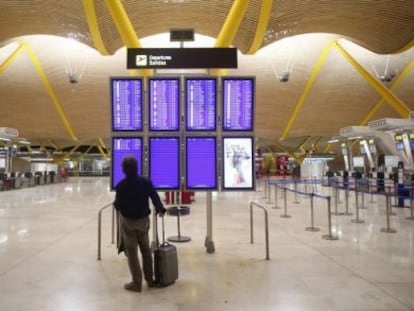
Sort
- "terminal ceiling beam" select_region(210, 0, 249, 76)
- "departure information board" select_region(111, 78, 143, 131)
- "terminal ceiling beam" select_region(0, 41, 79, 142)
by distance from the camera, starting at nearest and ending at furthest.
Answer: "departure information board" select_region(111, 78, 143, 131), "terminal ceiling beam" select_region(210, 0, 249, 76), "terminal ceiling beam" select_region(0, 41, 79, 142)

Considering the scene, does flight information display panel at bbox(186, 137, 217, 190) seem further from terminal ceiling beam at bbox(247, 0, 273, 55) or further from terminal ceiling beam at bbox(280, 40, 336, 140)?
terminal ceiling beam at bbox(280, 40, 336, 140)

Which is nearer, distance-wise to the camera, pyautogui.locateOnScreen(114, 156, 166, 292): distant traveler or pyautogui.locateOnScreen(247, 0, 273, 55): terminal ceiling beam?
pyautogui.locateOnScreen(114, 156, 166, 292): distant traveler

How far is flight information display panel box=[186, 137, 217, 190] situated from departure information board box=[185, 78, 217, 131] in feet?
0.77

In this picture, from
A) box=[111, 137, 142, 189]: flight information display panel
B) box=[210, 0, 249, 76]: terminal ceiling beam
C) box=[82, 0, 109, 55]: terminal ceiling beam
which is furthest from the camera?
box=[82, 0, 109, 55]: terminal ceiling beam

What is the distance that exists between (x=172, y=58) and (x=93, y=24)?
11.0 metres

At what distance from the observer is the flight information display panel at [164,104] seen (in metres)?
6.01

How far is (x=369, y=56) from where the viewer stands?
93.3ft

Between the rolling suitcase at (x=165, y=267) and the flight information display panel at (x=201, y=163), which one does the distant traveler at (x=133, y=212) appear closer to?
the rolling suitcase at (x=165, y=267)

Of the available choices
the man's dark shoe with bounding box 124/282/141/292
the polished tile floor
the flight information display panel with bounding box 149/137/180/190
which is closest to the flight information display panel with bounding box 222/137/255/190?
the flight information display panel with bounding box 149/137/180/190

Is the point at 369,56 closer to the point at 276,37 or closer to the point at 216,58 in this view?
the point at 276,37

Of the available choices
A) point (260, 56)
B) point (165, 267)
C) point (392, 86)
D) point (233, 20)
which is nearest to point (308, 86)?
point (260, 56)

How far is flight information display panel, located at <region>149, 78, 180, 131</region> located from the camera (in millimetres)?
6012

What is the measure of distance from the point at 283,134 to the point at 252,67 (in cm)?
1256

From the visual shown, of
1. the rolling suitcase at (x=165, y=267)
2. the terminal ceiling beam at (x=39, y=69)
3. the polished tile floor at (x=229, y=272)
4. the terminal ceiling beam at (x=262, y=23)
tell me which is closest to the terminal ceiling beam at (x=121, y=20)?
the terminal ceiling beam at (x=262, y=23)
